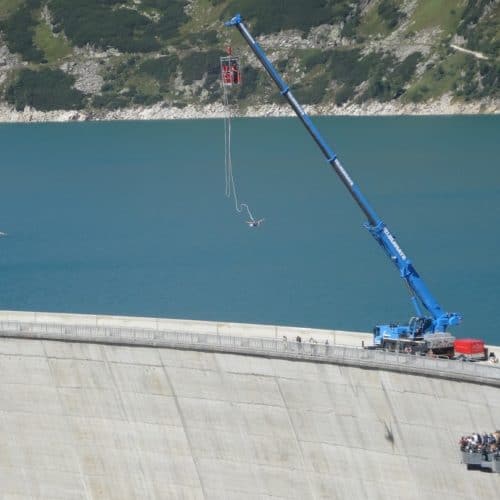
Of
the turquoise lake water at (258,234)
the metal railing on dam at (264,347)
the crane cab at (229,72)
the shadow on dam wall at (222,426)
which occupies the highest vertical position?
the crane cab at (229,72)

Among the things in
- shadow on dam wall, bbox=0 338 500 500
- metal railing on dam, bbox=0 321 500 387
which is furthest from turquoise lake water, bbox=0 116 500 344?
metal railing on dam, bbox=0 321 500 387

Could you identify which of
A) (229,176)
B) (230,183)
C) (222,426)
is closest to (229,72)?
(222,426)

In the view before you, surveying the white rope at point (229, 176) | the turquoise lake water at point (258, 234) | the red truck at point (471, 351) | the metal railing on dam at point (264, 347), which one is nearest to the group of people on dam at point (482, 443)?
the metal railing on dam at point (264, 347)

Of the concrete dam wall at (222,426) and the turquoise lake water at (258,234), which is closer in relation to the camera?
the concrete dam wall at (222,426)

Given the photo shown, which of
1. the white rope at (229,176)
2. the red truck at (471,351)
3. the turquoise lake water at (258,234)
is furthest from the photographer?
the turquoise lake water at (258,234)

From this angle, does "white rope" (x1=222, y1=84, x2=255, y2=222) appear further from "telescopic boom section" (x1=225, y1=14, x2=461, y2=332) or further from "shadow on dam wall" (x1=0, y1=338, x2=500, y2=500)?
"shadow on dam wall" (x1=0, y1=338, x2=500, y2=500)

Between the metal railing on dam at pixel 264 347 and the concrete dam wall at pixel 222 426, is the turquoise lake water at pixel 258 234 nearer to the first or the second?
the concrete dam wall at pixel 222 426
